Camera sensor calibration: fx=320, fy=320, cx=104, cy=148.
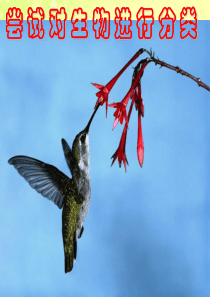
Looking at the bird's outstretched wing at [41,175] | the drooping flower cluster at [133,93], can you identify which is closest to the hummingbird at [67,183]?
the bird's outstretched wing at [41,175]

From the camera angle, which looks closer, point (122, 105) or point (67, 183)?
point (122, 105)

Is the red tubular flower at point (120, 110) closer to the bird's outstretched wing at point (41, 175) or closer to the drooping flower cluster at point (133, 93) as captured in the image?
the drooping flower cluster at point (133, 93)

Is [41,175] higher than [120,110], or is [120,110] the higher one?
[120,110]

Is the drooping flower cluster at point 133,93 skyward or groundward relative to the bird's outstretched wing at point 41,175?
skyward

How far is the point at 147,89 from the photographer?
3.02ft

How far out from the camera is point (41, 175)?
741 mm

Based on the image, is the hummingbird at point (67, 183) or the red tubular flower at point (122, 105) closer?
the red tubular flower at point (122, 105)

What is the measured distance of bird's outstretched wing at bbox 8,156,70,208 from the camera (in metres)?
0.73

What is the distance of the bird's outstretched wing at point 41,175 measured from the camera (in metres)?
0.73

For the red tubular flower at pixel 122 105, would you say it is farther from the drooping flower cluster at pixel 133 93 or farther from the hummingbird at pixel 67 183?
the hummingbird at pixel 67 183

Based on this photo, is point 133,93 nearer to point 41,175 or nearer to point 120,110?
point 120,110

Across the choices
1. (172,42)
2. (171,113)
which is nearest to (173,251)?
(171,113)

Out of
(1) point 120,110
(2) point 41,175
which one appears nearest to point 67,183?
(2) point 41,175

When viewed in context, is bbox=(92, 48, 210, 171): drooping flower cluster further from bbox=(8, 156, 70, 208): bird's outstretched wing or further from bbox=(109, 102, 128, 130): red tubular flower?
bbox=(8, 156, 70, 208): bird's outstretched wing
